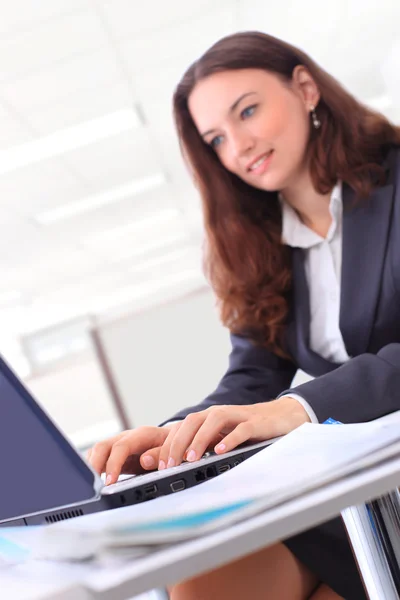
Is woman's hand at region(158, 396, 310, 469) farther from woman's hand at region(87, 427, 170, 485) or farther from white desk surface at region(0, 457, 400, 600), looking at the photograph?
white desk surface at region(0, 457, 400, 600)

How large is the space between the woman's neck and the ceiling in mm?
1793

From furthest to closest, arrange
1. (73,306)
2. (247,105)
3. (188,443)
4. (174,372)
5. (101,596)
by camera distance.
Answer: (73,306), (174,372), (247,105), (188,443), (101,596)

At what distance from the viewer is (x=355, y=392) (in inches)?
33.4

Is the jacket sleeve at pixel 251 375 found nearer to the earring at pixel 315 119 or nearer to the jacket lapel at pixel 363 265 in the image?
the jacket lapel at pixel 363 265

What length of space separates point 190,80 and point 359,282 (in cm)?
69

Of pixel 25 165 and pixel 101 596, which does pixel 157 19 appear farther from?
pixel 101 596

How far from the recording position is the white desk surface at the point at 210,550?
305 millimetres

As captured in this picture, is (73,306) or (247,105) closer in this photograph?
(247,105)

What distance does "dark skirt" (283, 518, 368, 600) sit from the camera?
751mm

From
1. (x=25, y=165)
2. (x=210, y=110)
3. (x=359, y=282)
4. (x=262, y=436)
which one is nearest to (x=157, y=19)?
(x=25, y=165)

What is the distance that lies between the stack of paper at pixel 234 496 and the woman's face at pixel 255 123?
1130 mm

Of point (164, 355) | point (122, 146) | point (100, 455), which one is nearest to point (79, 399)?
point (122, 146)

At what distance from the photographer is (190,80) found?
161 centimetres

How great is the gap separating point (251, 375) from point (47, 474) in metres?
0.98
